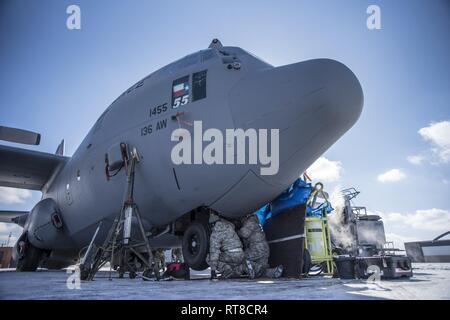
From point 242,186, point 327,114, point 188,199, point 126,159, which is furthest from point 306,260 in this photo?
point 126,159

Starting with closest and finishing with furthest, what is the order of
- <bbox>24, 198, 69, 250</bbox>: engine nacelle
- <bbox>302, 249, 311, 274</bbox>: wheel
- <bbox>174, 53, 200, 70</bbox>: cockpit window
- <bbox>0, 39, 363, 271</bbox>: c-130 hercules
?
<bbox>0, 39, 363, 271</bbox>: c-130 hercules
<bbox>302, 249, 311, 274</bbox>: wheel
<bbox>174, 53, 200, 70</bbox>: cockpit window
<bbox>24, 198, 69, 250</bbox>: engine nacelle

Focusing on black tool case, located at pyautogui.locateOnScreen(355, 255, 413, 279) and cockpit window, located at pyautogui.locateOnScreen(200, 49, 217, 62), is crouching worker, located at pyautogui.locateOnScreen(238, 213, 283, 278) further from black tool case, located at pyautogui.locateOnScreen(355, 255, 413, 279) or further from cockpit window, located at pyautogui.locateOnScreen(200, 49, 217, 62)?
cockpit window, located at pyautogui.locateOnScreen(200, 49, 217, 62)

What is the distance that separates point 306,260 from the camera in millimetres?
6707

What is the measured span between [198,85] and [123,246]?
3.40 metres

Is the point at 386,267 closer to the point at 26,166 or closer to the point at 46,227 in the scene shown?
the point at 46,227

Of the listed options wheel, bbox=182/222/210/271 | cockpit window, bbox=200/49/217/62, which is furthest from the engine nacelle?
cockpit window, bbox=200/49/217/62

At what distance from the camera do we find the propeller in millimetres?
5398

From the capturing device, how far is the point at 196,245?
634 centimetres

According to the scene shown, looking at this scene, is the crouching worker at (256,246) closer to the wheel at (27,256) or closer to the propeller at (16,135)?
the propeller at (16,135)

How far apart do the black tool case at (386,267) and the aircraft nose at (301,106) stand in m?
1.91

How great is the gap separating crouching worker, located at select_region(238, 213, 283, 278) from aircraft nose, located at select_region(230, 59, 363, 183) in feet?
5.00

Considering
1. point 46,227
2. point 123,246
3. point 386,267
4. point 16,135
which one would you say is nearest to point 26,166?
point 46,227
